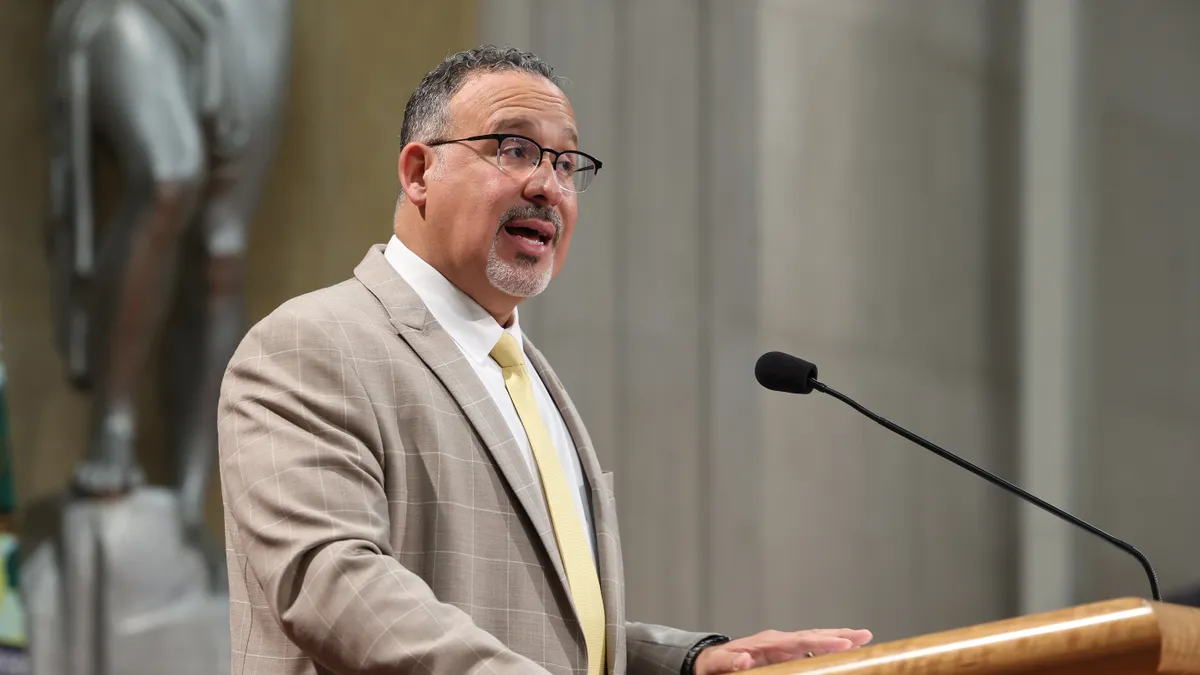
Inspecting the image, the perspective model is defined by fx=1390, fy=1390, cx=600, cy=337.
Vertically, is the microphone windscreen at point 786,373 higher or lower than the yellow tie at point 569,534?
higher

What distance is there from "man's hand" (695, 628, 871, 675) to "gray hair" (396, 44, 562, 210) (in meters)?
0.74

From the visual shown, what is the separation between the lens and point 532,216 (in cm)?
182

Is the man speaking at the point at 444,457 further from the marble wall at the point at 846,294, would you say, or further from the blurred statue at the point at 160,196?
the marble wall at the point at 846,294

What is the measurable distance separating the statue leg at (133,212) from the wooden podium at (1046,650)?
10.1 ft

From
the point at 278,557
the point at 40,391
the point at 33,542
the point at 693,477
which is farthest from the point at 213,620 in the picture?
the point at 278,557

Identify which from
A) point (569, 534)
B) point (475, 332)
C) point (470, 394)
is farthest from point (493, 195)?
point (569, 534)

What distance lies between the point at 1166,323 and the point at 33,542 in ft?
11.9

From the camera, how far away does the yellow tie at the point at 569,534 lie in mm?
1685

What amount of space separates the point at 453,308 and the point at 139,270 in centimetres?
242

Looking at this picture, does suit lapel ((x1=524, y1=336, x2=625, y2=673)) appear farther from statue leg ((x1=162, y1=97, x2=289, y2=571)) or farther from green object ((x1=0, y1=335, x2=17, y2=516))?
statue leg ((x1=162, y1=97, x2=289, y2=571))

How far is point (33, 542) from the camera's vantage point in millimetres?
3961

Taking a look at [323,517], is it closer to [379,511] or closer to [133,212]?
[379,511]

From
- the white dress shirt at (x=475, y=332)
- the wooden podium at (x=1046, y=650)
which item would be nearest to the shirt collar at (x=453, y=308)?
the white dress shirt at (x=475, y=332)

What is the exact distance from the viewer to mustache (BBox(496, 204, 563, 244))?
180 cm
